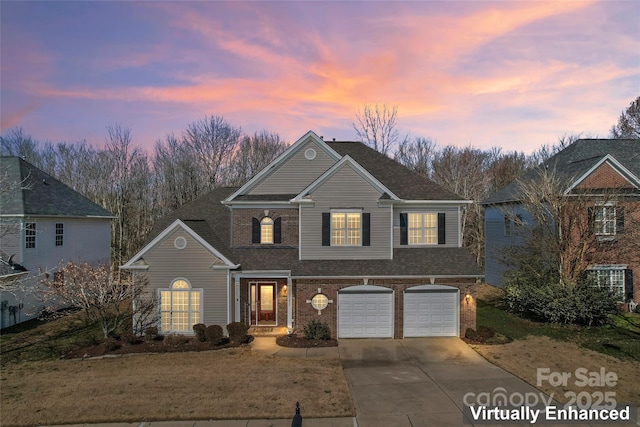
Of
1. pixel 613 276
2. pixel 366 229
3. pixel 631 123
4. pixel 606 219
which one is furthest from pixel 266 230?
pixel 631 123

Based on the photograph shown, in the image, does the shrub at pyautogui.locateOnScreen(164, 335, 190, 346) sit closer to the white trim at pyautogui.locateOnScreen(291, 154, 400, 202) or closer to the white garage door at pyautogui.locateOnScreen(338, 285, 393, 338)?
the white garage door at pyautogui.locateOnScreen(338, 285, 393, 338)

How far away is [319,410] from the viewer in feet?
34.6

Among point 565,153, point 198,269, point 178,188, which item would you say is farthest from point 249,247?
point 178,188

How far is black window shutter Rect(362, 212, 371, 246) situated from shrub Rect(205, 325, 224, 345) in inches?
291

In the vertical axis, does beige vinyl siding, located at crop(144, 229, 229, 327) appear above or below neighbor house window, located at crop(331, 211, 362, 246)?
below

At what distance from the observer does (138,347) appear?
16.2 m

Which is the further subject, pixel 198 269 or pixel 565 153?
pixel 565 153

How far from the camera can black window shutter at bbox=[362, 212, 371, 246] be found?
18.6 meters

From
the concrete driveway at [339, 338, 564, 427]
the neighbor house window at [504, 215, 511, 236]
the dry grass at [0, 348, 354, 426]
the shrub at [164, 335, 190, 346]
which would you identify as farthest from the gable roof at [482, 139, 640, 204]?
the shrub at [164, 335, 190, 346]

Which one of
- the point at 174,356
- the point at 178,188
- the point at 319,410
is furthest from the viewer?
the point at 178,188

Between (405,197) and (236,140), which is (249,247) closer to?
(405,197)

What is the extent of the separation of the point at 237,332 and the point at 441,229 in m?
10.7

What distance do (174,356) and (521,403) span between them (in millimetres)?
12005

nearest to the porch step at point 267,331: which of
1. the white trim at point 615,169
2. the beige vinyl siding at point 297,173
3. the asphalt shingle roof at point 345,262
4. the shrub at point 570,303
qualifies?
the asphalt shingle roof at point 345,262
